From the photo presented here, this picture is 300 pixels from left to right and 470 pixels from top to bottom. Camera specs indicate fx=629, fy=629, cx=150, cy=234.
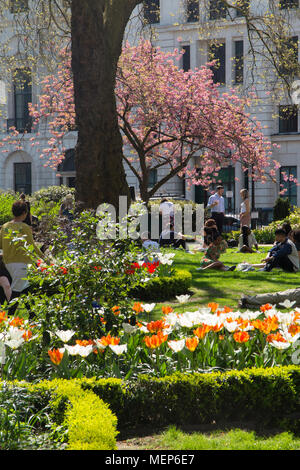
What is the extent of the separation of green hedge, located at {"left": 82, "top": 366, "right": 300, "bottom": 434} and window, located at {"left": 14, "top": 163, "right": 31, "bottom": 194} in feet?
118

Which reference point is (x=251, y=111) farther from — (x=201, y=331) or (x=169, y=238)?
(x=201, y=331)

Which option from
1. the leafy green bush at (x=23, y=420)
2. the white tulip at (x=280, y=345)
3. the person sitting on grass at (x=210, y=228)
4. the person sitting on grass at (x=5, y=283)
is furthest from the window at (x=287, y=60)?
the leafy green bush at (x=23, y=420)

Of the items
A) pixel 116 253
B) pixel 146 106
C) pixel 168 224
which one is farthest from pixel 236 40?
pixel 116 253

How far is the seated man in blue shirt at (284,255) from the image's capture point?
11461 mm

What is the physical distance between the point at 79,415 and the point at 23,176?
3677cm

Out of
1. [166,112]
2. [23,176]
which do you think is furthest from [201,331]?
[23,176]

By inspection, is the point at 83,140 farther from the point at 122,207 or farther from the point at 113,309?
the point at 113,309

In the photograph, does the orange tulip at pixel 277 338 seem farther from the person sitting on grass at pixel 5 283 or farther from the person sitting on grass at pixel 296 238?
the person sitting on grass at pixel 296 238

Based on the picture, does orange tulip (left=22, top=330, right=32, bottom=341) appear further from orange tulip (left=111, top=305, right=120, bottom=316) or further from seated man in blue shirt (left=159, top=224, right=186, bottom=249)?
seated man in blue shirt (left=159, top=224, right=186, bottom=249)

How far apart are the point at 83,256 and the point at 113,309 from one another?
20.9 inches

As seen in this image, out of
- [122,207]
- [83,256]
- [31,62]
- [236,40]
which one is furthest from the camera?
[236,40]

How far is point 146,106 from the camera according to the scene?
63.2ft

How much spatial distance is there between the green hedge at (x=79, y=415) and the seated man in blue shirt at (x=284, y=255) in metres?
7.63

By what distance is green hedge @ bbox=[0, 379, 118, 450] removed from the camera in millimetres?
3510
